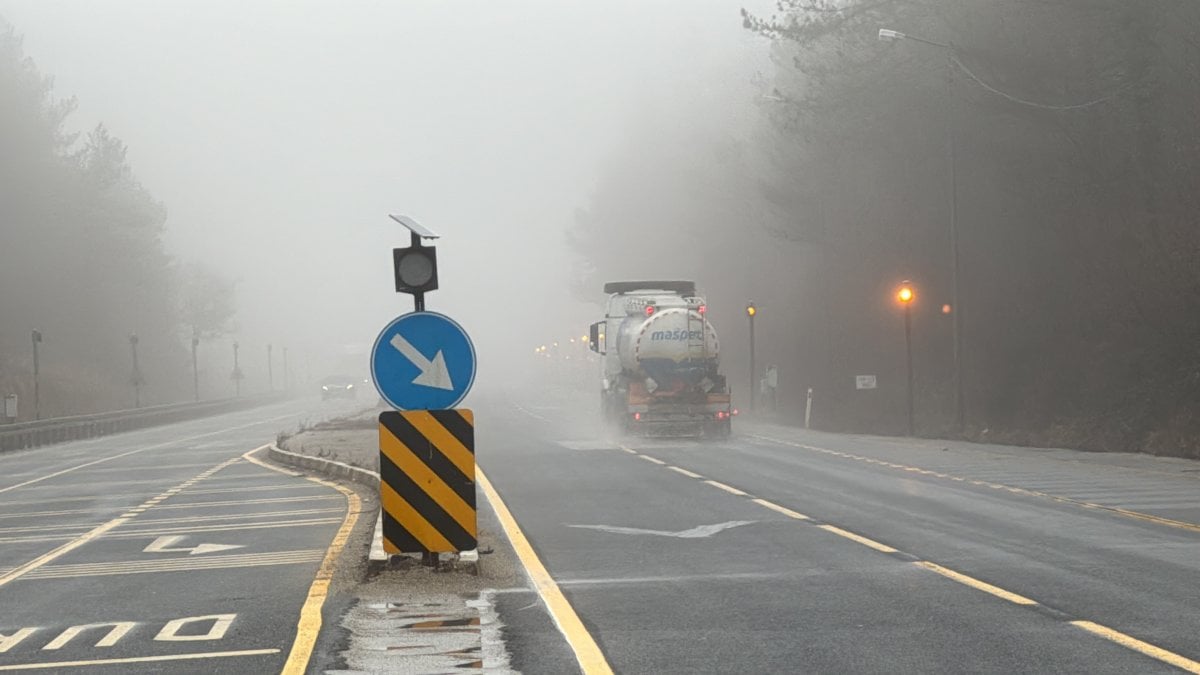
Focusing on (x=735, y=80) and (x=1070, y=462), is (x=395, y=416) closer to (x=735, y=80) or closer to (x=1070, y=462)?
(x=1070, y=462)

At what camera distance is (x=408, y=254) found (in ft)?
39.6

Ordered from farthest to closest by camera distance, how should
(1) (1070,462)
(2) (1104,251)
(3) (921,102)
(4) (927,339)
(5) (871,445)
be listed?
(4) (927,339) < (3) (921,102) < (2) (1104,251) < (5) (871,445) < (1) (1070,462)

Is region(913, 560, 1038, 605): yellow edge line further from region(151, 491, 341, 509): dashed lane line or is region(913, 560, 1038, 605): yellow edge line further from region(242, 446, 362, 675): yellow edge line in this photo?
region(151, 491, 341, 509): dashed lane line

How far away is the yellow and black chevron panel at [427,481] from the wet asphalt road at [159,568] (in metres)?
1.01

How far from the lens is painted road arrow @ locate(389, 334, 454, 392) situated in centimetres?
1189

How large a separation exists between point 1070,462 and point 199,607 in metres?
19.4

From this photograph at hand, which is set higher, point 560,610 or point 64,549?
point 560,610

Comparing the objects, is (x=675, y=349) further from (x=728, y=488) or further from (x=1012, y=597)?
(x=1012, y=597)

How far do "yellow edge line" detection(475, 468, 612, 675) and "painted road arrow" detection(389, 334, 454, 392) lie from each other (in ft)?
5.61

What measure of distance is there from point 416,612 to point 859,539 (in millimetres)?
5573

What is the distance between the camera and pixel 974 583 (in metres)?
11.1

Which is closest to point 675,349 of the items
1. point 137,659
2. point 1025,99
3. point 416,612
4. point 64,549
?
point 1025,99

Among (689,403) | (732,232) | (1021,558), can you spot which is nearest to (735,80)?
(732,232)

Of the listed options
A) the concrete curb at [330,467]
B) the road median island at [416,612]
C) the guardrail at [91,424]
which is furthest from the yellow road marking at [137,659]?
the guardrail at [91,424]
